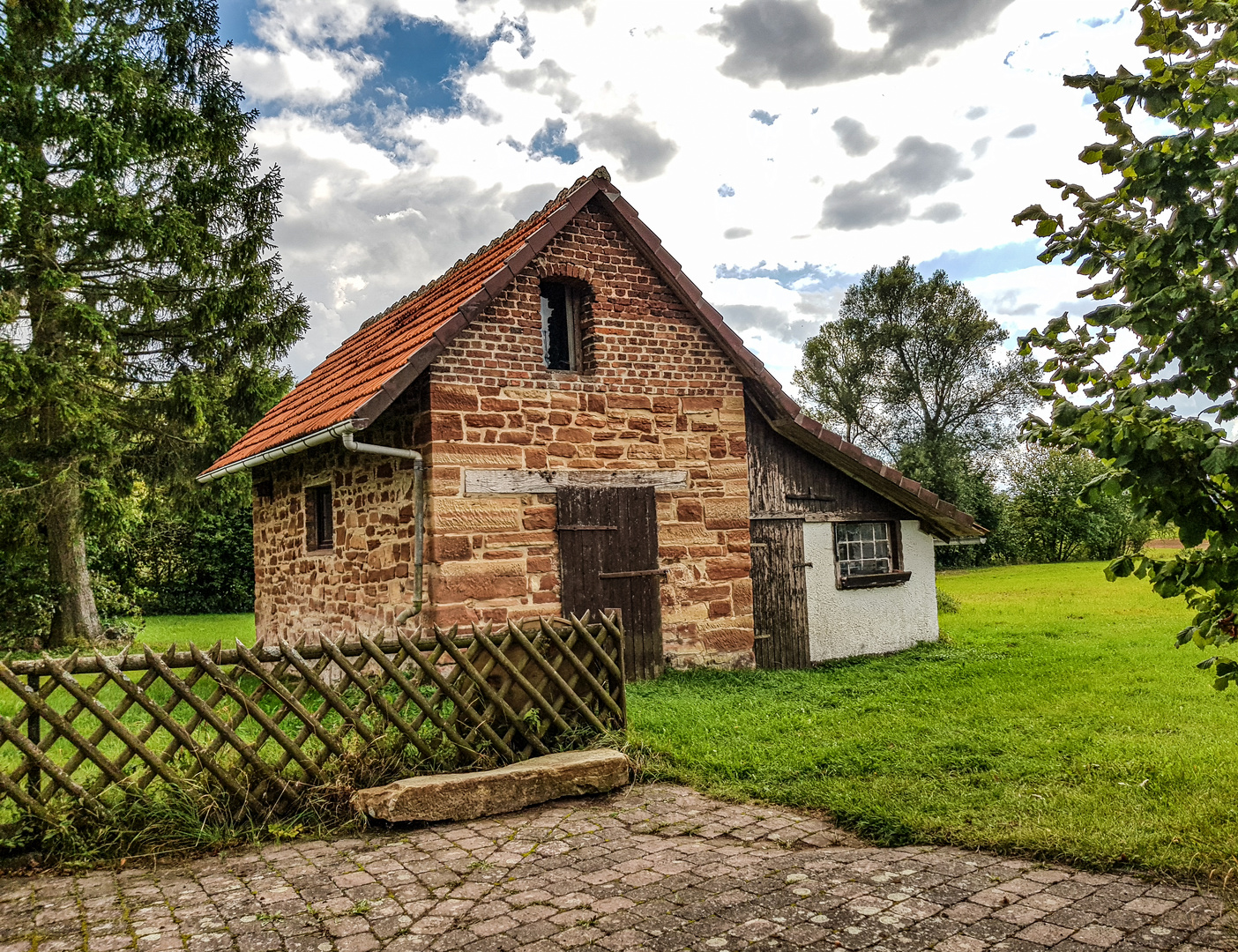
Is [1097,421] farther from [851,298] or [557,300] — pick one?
[851,298]

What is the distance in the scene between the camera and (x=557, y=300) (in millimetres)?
10258

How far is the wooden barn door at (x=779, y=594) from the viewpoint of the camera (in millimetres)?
11555

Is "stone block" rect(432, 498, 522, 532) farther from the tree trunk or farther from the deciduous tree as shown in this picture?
the deciduous tree

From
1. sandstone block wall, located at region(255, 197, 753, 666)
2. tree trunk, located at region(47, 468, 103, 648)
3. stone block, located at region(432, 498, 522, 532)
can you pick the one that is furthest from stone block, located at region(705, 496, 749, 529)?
tree trunk, located at region(47, 468, 103, 648)

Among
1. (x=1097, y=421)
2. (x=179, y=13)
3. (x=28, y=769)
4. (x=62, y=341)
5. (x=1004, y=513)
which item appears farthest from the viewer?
(x=1004, y=513)

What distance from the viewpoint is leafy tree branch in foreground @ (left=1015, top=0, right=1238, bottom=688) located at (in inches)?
127

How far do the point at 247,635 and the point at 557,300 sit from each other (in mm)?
10148

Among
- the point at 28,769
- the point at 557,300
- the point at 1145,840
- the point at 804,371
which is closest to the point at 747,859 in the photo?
the point at 1145,840

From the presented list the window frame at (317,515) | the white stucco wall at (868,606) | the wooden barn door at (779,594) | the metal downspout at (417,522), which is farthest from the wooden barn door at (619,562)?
the window frame at (317,515)

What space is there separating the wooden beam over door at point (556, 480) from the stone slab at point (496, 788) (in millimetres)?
3670

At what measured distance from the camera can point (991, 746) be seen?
662 centimetres

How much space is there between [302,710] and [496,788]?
127 centimetres

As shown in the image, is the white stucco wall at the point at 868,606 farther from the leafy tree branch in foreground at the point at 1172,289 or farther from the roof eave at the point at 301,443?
the leafy tree branch in foreground at the point at 1172,289

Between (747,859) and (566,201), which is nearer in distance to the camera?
(747,859)
